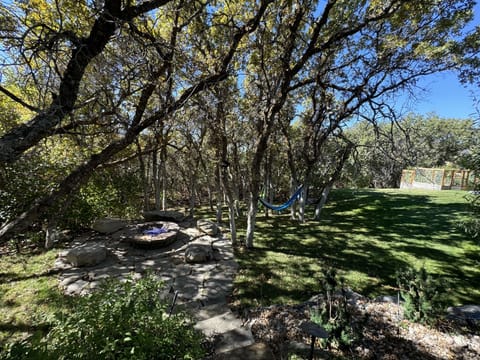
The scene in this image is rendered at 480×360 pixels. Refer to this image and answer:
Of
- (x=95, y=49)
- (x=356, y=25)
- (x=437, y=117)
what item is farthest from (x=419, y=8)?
(x=437, y=117)

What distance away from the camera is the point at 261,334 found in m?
1.85

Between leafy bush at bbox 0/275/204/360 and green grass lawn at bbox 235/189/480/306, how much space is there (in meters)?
1.42

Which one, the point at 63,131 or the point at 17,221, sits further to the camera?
the point at 63,131

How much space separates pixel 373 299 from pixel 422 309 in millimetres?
567

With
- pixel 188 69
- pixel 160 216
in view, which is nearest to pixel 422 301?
pixel 188 69

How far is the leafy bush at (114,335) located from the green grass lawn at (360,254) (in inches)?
55.8

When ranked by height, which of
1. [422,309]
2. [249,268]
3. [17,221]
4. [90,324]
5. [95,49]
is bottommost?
[249,268]

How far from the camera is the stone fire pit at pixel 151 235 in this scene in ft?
12.7

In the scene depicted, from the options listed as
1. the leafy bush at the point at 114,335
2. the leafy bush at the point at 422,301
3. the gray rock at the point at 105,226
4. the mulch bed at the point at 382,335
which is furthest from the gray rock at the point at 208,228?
the leafy bush at the point at 422,301

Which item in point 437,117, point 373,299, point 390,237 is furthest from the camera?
point 437,117

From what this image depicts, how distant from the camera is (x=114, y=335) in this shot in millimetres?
1015

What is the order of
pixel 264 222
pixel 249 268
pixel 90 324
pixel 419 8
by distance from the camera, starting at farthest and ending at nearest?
1. pixel 264 222
2. pixel 249 268
3. pixel 419 8
4. pixel 90 324

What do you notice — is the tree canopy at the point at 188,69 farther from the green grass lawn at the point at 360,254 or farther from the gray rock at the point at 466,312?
the gray rock at the point at 466,312

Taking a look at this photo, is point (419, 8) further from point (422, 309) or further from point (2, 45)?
point (2, 45)
